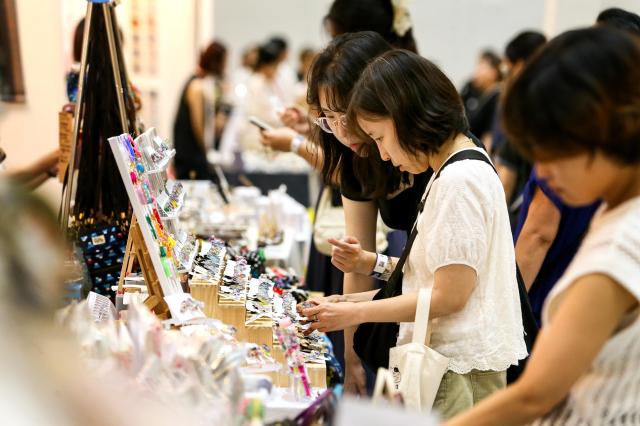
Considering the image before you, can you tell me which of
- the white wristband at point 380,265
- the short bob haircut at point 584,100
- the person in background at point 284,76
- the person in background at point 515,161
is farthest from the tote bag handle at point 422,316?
the person in background at point 284,76

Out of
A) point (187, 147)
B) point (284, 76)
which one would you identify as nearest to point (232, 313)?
→ point (187, 147)

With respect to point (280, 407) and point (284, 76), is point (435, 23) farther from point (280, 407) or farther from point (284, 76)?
point (280, 407)

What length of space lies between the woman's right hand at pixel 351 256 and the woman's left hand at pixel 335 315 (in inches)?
10.2

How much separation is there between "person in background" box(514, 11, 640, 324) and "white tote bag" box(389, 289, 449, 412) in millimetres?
887

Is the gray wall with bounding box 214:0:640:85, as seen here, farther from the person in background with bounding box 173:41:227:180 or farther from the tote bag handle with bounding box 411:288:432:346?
the tote bag handle with bounding box 411:288:432:346

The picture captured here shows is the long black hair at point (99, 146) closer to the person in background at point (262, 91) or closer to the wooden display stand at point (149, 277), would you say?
the wooden display stand at point (149, 277)

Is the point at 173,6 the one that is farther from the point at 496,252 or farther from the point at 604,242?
the point at 604,242

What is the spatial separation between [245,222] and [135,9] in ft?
13.3

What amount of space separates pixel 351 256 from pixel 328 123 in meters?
0.43

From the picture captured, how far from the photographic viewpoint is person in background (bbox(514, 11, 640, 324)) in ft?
8.11

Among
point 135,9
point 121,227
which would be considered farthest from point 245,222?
point 135,9

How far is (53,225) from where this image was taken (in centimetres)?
133

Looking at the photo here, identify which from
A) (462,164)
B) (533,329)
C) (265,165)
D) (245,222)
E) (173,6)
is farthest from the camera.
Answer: (173,6)

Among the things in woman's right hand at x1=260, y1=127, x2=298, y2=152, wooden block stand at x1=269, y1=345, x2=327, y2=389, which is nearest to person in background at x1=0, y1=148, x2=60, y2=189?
woman's right hand at x1=260, y1=127, x2=298, y2=152
